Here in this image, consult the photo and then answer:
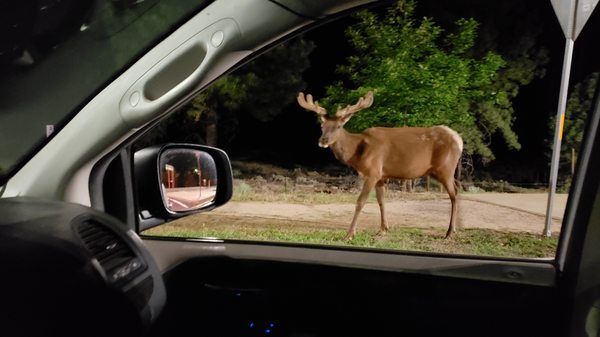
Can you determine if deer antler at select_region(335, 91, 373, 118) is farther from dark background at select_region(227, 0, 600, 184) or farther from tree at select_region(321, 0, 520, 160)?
dark background at select_region(227, 0, 600, 184)

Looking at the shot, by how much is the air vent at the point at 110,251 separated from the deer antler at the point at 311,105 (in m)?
2.25

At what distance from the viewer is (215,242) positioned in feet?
9.00

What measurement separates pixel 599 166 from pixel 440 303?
820mm

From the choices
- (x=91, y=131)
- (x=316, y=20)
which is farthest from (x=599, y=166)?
(x=91, y=131)

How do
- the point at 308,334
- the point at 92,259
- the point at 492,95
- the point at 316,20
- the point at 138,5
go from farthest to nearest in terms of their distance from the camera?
the point at 492,95
the point at 308,334
the point at 138,5
the point at 316,20
the point at 92,259

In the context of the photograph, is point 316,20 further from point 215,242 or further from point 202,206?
point 215,242

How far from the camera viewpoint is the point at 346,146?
3.72 metres

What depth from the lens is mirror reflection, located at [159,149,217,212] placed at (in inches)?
94.3

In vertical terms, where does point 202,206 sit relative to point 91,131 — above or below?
below

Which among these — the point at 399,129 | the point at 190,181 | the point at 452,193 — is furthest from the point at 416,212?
the point at 190,181

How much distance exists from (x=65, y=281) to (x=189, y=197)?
46.7 inches

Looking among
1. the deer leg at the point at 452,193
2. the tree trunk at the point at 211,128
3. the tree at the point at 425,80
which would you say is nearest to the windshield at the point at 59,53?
the tree trunk at the point at 211,128

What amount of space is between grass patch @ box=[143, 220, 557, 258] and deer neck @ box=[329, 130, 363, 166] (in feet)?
1.55

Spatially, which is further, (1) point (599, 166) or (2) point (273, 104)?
(2) point (273, 104)
